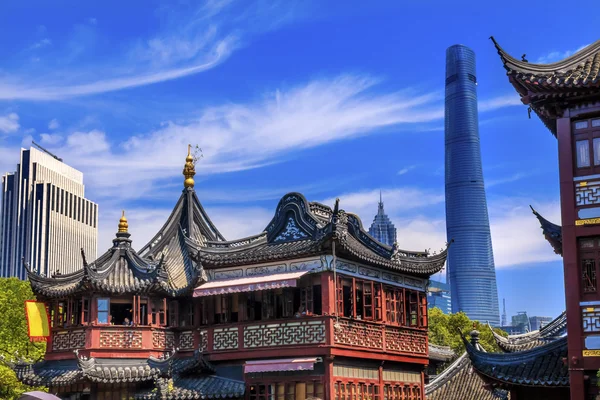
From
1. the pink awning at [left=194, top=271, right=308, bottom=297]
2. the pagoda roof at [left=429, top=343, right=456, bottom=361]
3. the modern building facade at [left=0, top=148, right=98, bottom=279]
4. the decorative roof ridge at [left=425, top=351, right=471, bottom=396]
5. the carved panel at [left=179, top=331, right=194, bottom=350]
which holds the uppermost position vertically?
the modern building facade at [left=0, top=148, right=98, bottom=279]

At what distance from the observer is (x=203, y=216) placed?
125 feet

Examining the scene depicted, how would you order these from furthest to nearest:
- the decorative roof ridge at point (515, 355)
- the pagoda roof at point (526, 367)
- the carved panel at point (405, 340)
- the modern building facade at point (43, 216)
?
the modern building facade at point (43, 216) → the carved panel at point (405, 340) → the decorative roof ridge at point (515, 355) → the pagoda roof at point (526, 367)

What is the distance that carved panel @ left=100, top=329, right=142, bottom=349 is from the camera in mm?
31156

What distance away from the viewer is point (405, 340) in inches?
1253

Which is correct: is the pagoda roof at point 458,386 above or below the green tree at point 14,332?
below

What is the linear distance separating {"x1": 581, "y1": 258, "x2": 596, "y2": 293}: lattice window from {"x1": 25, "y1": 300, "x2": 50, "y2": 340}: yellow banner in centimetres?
2015

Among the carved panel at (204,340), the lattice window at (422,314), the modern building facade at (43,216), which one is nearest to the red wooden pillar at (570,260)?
the lattice window at (422,314)

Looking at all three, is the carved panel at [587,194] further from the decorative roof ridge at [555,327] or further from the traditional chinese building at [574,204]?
the decorative roof ridge at [555,327]

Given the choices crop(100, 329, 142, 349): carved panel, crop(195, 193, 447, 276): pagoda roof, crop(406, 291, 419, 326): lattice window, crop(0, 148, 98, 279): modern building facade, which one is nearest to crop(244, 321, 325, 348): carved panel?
crop(195, 193, 447, 276): pagoda roof

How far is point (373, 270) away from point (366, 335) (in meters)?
2.42

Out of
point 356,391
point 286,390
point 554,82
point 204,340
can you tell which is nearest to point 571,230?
point 554,82

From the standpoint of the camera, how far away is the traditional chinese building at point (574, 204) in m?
20.4

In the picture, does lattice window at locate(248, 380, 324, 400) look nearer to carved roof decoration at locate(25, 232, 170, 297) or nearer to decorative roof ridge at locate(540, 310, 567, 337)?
carved roof decoration at locate(25, 232, 170, 297)

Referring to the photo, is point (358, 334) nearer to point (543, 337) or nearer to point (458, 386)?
point (543, 337)
